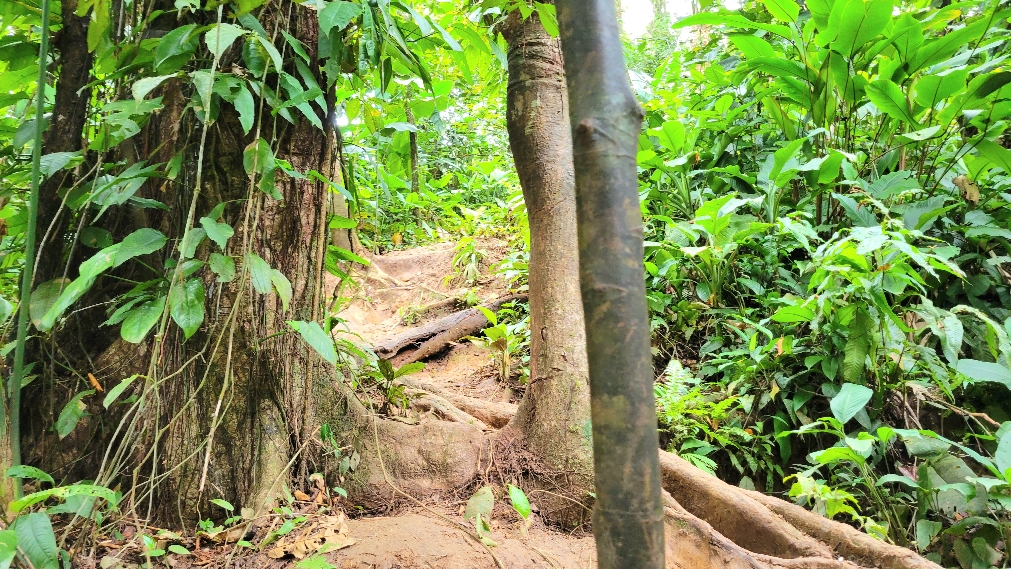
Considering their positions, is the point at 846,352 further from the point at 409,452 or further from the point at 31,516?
the point at 31,516

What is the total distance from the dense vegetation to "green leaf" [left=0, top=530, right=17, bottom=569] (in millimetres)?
75

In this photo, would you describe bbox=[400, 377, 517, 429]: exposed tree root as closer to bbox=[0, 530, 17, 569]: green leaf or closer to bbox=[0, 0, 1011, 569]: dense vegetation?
bbox=[0, 0, 1011, 569]: dense vegetation

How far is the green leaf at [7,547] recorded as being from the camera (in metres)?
1.00

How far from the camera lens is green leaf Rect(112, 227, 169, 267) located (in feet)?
4.72

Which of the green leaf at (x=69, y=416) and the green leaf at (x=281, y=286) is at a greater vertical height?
the green leaf at (x=281, y=286)

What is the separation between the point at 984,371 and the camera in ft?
7.14

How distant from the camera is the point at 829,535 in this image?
201cm

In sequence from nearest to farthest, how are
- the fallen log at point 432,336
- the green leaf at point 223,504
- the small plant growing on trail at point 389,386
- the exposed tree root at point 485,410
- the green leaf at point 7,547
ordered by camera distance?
the green leaf at point 7,547 → the green leaf at point 223,504 → the small plant growing on trail at point 389,386 → the exposed tree root at point 485,410 → the fallen log at point 432,336

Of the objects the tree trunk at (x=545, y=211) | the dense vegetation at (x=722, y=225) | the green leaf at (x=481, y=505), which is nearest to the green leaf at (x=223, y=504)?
the dense vegetation at (x=722, y=225)

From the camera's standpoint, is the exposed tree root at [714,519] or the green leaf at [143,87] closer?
the green leaf at [143,87]

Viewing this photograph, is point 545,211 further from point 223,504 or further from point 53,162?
point 53,162

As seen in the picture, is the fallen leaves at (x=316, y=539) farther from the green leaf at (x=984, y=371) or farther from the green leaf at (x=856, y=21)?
the green leaf at (x=856, y=21)

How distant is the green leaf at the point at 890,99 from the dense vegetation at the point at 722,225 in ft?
0.04

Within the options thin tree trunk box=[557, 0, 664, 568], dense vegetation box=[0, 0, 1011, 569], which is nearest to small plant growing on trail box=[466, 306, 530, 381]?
dense vegetation box=[0, 0, 1011, 569]
